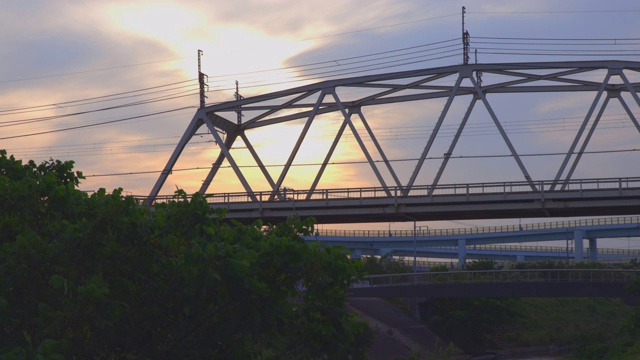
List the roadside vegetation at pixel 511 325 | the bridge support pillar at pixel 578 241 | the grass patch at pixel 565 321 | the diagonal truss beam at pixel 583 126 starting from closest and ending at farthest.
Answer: the diagonal truss beam at pixel 583 126, the roadside vegetation at pixel 511 325, the grass patch at pixel 565 321, the bridge support pillar at pixel 578 241

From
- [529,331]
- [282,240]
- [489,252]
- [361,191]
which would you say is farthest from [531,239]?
[282,240]

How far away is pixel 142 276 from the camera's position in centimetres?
1788

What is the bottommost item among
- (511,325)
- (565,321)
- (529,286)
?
(565,321)

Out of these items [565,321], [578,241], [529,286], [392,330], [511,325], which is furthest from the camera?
[578,241]

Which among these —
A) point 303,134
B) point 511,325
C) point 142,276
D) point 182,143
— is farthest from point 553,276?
point 142,276

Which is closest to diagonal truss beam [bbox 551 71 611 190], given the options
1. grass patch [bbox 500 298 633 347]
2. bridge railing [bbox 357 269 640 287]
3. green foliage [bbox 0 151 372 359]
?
bridge railing [bbox 357 269 640 287]

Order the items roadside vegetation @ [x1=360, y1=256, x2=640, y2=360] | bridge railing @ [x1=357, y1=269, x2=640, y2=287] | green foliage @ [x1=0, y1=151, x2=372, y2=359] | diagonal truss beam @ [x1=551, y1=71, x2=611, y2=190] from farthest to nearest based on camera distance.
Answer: roadside vegetation @ [x1=360, y1=256, x2=640, y2=360]
bridge railing @ [x1=357, y1=269, x2=640, y2=287]
diagonal truss beam @ [x1=551, y1=71, x2=611, y2=190]
green foliage @ [x1=0, y1=151, x2=372, y2=359]

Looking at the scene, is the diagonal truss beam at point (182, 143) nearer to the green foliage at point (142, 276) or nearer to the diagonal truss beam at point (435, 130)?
the diagonal truss beam at point (435, 130)

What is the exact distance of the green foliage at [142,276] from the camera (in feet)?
53.7

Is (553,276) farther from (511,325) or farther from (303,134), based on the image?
(303,134)

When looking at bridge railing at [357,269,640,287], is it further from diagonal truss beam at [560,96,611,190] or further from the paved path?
diagonal truss beam at [560,96,611,190]

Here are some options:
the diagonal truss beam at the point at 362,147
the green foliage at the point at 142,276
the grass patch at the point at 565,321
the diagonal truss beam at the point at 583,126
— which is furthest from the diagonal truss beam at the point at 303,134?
the green foliage at the point at 142,276

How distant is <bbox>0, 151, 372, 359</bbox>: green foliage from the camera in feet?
53.7

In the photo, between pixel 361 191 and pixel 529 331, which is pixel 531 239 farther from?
pixel 361 191
